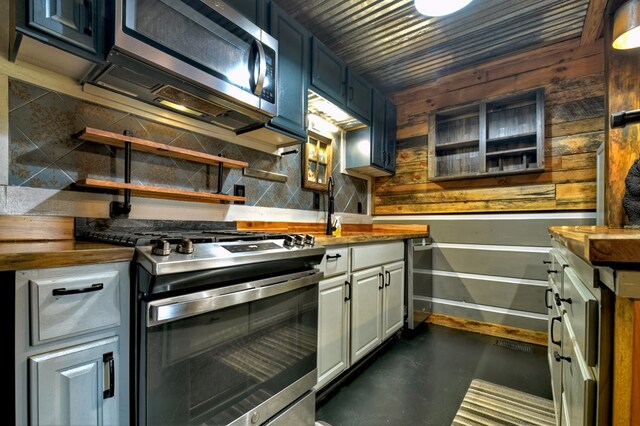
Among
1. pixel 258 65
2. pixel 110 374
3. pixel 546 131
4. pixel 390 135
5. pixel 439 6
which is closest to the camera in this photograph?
pixel 110 374

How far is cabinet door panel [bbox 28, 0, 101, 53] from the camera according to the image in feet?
3.29

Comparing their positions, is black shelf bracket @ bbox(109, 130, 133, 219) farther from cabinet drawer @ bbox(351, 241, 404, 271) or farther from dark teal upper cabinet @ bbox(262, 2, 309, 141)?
cabinet drawer @ bbox(351, 241, 404, 271)

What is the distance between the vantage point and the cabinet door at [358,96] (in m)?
2.61

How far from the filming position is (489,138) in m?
2.84

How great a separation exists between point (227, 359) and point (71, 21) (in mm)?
1386

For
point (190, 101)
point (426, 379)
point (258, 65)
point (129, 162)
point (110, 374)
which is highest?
point (258, 65)

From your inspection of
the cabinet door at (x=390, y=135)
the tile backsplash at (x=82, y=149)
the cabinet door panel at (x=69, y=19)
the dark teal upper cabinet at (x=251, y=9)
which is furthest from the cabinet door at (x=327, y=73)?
the cabinet door panel at (x=69, y=19)

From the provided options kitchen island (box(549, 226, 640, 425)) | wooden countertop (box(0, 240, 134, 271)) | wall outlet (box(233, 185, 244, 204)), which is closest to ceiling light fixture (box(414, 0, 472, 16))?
wall outlet (box(233, 185, 244, 204))

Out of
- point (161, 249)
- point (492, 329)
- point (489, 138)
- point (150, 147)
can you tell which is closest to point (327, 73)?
point (150, 147)

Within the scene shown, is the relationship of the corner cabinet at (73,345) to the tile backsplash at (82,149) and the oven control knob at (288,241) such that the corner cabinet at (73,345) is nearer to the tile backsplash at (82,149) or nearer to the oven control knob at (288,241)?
the oven control knob at (288,241)

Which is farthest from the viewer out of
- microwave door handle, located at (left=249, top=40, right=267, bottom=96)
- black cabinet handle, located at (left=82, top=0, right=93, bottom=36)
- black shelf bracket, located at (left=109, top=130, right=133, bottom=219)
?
microwave door handle, located at (left=249, top=40, right=267, bottom=96)

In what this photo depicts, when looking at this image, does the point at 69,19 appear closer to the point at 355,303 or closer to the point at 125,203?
the point at 125,203

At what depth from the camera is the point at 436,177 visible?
3.10 metres

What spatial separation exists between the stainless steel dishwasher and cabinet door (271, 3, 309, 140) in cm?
151
